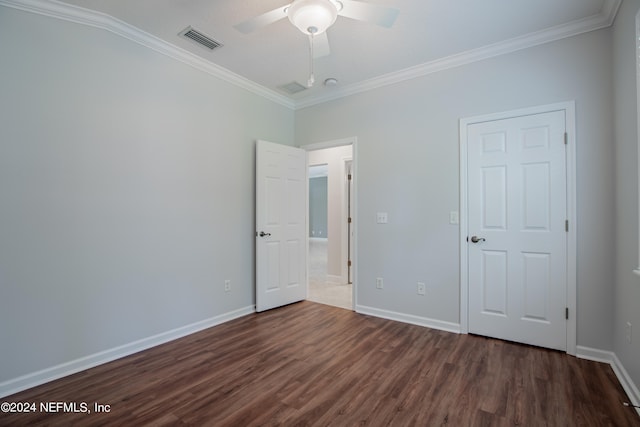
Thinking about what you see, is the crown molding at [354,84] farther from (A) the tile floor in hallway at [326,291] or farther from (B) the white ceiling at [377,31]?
(A) the tile floor in hallway at [326,291]

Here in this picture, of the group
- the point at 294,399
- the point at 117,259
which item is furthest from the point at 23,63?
the point at 294,399

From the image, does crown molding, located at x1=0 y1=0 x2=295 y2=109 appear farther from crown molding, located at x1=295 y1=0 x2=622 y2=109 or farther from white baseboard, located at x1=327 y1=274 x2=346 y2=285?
white baseboard, located at x1=327 y1=274 x2=346 y2=285

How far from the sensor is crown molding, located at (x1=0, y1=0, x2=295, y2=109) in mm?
2105

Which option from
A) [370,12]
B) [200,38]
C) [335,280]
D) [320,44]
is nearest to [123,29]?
[200,38]

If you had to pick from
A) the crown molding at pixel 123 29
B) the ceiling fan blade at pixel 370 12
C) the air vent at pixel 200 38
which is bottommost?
the ceiling fan blade at pixel 370 12

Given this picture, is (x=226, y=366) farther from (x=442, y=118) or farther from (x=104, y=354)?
(x=442, y=118)

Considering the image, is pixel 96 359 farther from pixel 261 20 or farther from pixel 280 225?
pixel 261 20

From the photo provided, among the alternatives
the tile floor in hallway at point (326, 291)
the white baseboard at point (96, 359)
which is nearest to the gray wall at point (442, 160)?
the tile floor in hallway at point (326, 291)

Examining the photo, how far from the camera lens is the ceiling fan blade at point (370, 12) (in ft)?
5.52

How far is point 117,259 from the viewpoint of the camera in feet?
8.15

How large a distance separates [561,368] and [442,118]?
2374mm

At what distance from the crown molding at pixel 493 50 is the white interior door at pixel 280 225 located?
1041 mm

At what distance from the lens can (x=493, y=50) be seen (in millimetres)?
2789

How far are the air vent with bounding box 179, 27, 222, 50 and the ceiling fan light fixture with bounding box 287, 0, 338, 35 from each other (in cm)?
118
